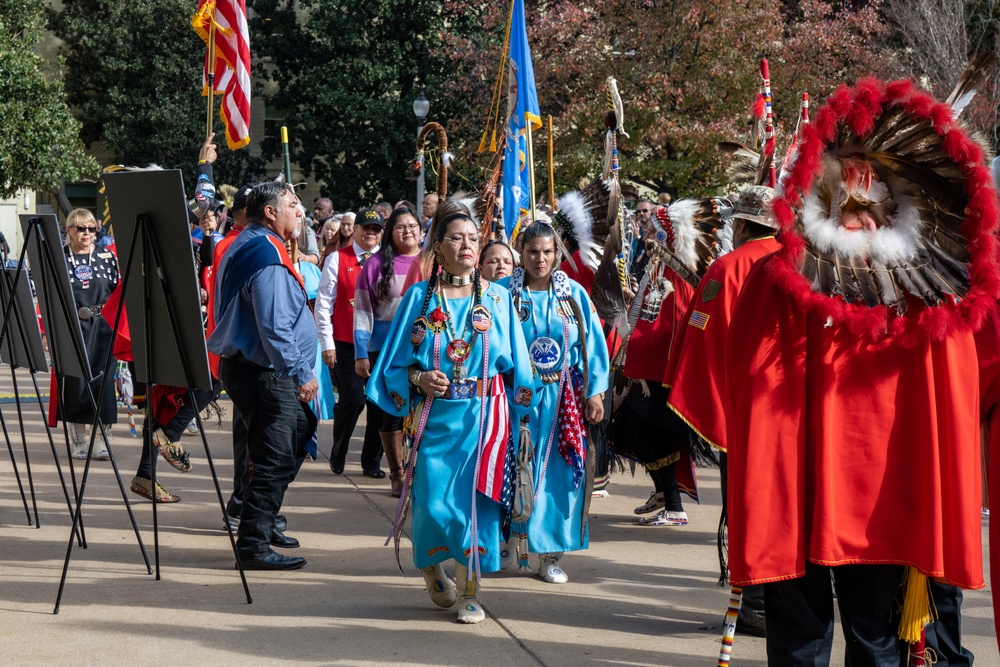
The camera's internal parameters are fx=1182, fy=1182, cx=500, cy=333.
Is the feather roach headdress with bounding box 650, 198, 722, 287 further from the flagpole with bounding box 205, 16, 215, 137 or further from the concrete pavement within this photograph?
the flagpole with bounding box 205, 16, 215, 137

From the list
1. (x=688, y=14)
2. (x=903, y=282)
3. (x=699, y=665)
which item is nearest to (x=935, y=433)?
(x=903, y=282)

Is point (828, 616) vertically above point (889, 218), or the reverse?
point (889, 218)

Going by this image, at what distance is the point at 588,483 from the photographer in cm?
603

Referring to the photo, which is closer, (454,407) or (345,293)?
(454,407)

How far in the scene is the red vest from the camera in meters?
8.90

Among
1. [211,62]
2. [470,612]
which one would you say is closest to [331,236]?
[211,62]

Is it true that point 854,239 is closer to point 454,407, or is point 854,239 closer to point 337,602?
point 454,407

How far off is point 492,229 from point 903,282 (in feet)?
17.5

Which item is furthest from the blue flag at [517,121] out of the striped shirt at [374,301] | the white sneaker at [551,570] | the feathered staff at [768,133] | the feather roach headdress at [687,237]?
the white sneaker at [551,570]

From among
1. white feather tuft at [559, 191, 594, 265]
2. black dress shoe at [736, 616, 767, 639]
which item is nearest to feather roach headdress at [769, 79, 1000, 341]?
Answer: black dress shoe at [736, 616, 767, 639]

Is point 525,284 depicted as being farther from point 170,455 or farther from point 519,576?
point 170,455

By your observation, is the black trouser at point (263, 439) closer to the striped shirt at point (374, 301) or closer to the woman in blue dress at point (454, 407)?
the woman in blue dress at point (454, 407)

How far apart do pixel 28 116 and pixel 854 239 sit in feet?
95.4

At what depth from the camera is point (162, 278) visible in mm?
5398
